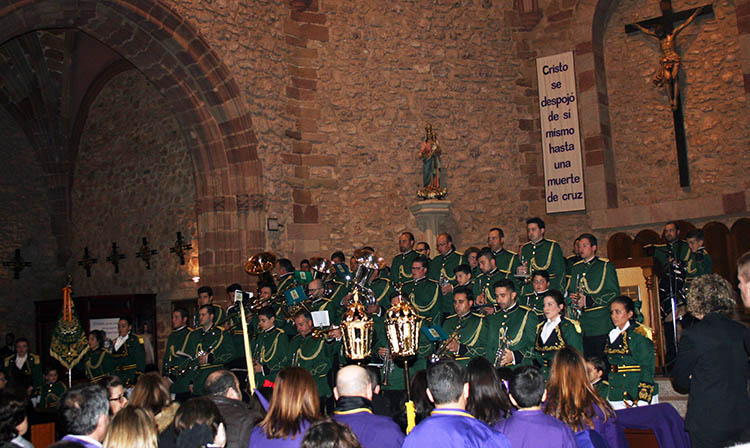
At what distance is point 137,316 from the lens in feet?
42.5

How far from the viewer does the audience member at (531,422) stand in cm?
323

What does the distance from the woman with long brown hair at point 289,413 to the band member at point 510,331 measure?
9.65ft

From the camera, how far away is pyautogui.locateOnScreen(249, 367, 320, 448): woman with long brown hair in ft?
11.3

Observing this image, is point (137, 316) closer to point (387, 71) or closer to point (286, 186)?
point (286, 186)

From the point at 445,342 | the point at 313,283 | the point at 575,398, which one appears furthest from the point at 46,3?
the point at 575,398

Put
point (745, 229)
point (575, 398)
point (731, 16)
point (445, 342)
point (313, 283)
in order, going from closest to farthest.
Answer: point (575, 398), point (445, 342), point (313, 283), point (745, 229), point (731, 16)

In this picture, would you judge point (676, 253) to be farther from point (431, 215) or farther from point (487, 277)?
point (431, 215)

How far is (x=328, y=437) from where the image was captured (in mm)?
Result: 2666

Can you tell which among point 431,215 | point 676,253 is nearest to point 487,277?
point 676,253

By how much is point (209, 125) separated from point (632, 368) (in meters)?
7.54

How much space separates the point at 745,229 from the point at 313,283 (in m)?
6.54

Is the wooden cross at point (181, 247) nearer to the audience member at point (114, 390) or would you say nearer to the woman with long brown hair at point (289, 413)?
the audience member at point (114, 390)

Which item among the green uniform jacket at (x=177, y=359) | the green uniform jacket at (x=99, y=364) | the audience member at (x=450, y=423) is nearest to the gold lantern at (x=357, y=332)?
the audience member at (x=450, y=423)

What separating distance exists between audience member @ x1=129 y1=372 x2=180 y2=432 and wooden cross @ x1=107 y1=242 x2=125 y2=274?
33.5 feet
